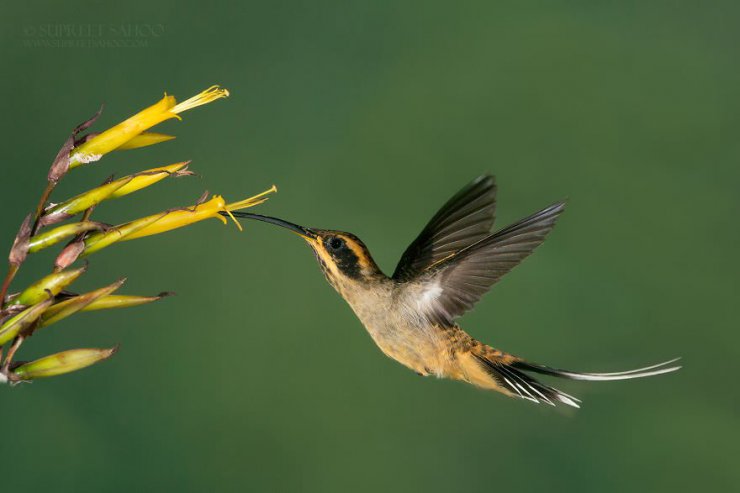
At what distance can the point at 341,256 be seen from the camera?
44.9 inches

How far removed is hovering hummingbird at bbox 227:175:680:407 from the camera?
113 centimetres

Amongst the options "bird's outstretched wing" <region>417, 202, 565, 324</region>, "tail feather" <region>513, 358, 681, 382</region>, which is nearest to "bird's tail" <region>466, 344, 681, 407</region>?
"tail feather" <region>513, 358, 681, 382</region>

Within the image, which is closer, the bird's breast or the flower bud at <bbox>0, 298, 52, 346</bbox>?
the flower bud at <bbox>0, 298, 52, 346</bbox>

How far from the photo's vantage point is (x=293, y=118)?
91.6 inches

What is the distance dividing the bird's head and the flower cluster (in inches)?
5.9

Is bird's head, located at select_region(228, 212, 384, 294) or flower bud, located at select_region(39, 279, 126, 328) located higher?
flower bud, located at select_region(39, 279, 126, 328)

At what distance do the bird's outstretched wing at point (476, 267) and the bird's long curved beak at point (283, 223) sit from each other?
178 mm

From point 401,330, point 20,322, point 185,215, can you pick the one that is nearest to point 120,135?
point 185,215

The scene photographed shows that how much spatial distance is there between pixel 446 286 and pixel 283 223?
0.90ft

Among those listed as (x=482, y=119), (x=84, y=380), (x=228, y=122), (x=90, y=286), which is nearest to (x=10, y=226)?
(x=90, y=286)

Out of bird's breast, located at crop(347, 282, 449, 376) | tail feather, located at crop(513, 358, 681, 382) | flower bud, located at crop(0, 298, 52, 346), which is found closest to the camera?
flower bud, located at crop(0, 298, 52, 346)

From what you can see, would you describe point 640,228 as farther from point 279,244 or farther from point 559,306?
point 279,244

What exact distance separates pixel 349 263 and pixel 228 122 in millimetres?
1240

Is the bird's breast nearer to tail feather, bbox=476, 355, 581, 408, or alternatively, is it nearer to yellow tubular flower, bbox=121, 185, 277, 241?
tail feather, bbox=476, 355, 581, 408
